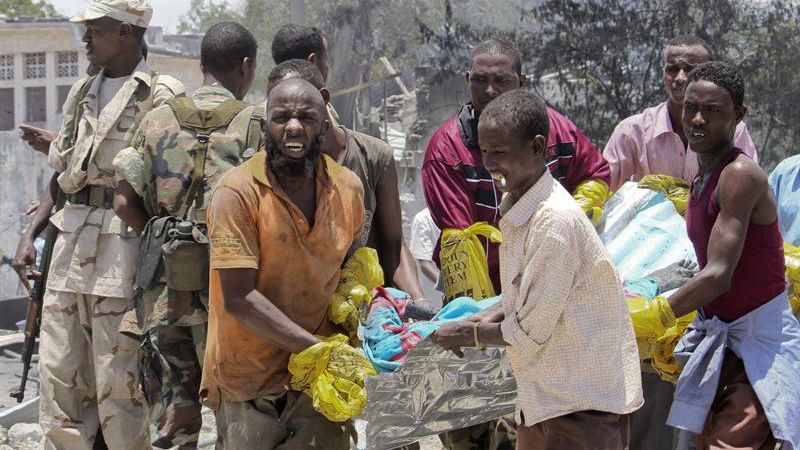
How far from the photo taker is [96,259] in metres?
5.60

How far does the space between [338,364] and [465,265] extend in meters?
0.93

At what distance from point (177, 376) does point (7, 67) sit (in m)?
23.6

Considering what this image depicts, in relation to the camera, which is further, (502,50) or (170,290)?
(502,50)

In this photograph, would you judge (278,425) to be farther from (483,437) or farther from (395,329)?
(483,437)

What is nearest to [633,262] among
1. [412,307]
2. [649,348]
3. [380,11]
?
[649,348]

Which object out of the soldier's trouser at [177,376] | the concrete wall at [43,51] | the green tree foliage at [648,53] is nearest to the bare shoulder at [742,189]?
the soldier's trouser at [177,376]

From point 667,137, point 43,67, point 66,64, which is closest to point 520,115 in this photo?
point 667,137

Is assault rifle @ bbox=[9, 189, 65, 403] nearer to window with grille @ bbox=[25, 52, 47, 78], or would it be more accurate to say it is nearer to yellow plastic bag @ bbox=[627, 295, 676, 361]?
yellow plastic bag @ bbox=[627, 295, 676, 361]

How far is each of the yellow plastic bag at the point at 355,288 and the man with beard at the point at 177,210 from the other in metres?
0.65

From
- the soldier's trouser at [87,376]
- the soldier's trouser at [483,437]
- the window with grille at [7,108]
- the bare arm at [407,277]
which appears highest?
the bare arm at [407,277]

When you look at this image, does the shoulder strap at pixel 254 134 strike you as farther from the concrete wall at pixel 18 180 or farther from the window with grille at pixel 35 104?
the window with grille at pixel 35 104

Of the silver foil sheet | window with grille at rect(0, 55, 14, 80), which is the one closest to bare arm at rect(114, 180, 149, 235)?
the silver foil sheet

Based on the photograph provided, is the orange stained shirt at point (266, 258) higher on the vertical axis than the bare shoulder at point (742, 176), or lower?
lower

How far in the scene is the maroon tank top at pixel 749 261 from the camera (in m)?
4.14
